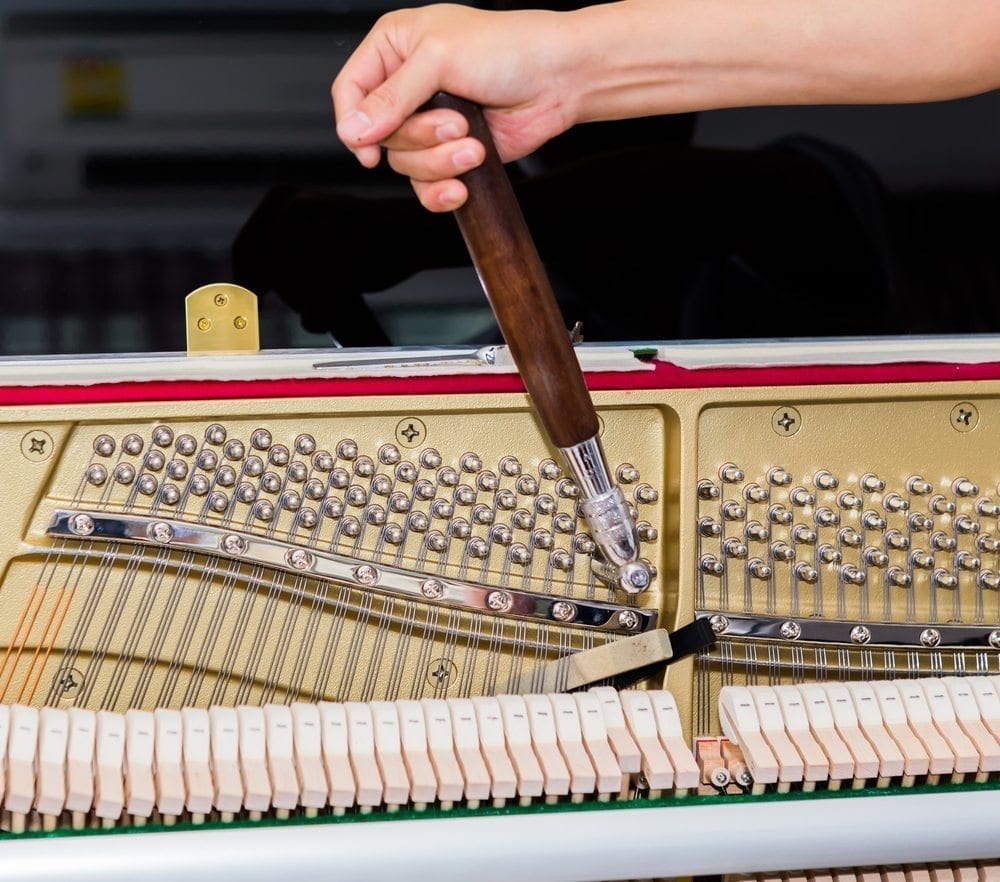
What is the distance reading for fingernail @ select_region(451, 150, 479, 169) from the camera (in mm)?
1150

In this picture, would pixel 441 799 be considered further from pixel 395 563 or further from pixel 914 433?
pixel 914 433

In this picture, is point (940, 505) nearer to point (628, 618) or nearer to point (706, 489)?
point (706, 489)

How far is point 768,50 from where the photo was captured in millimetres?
1265

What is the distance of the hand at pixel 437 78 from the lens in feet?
3.70

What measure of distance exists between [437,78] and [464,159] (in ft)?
0.26

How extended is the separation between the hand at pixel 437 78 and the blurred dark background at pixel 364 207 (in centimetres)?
45

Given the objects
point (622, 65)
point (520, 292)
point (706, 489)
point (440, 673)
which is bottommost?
point (440, 673)

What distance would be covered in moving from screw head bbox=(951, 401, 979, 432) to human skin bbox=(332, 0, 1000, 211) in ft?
1.37

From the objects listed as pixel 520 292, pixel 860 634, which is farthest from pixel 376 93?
pixel 860 634

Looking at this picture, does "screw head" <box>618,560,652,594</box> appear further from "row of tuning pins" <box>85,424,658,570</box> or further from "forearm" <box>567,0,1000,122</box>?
"forearm" <box>567,0,1000,122</box>

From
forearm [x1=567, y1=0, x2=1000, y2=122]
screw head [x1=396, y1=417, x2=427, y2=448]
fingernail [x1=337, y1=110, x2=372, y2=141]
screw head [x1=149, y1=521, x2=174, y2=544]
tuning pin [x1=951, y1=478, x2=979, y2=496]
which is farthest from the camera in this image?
tuning pin [x1=951, y1=478, x2=979, y2=496]

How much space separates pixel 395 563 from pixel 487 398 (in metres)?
0.23

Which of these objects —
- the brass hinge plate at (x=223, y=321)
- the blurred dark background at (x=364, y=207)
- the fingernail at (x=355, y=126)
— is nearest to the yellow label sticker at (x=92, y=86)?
the blurred dark background at (x=364, y=207)

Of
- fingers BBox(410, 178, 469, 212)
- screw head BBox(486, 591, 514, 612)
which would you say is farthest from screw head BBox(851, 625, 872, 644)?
fingers BBox(410, 178, 469, 212)
